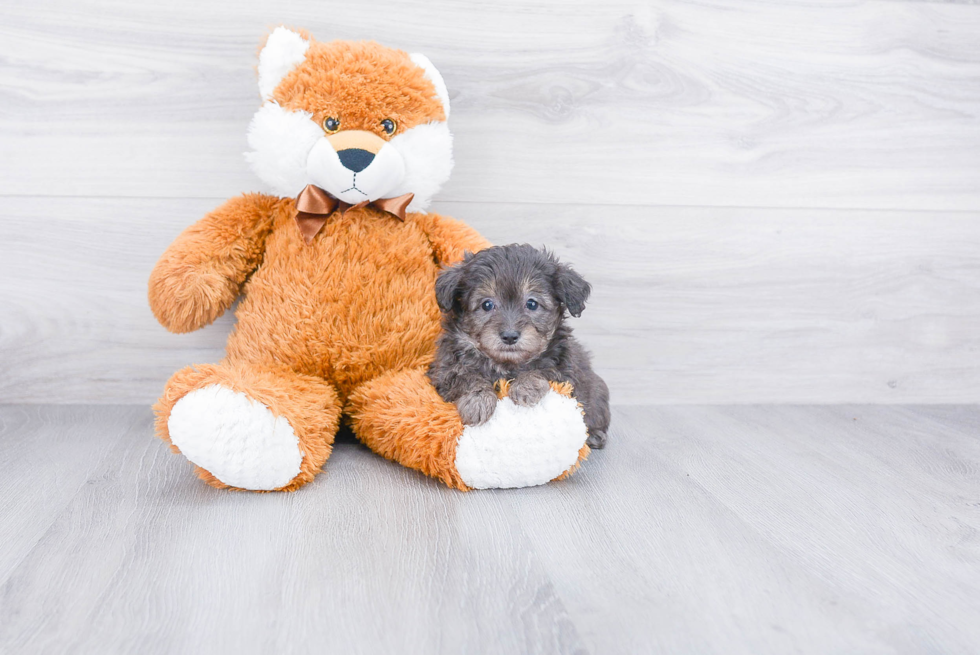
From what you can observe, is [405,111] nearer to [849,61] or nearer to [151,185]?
[151,185]

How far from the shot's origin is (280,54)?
150 cm

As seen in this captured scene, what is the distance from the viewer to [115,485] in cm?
137

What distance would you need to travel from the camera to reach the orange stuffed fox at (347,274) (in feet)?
4.47

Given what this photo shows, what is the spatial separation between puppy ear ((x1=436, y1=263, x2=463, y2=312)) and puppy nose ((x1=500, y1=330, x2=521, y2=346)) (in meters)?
0.14

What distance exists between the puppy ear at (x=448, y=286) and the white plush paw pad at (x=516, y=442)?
227 mm

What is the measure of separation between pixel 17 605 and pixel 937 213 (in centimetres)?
233

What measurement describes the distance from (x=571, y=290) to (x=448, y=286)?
0.80 ft

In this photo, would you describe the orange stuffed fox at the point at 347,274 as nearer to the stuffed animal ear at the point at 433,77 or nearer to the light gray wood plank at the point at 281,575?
the stuffed animal ear at the point at 433,77

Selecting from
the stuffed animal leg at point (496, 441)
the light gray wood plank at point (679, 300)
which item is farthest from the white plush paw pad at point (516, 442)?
the light gray wood plank at point (679, 300)

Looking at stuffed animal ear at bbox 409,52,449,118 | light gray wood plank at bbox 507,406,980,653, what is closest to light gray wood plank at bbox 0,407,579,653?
light gray wood plank at bbox 507,406,980,653

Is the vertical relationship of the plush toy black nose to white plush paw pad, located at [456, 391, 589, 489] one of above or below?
above

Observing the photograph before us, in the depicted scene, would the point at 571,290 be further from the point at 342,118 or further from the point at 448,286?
the point at 342,118

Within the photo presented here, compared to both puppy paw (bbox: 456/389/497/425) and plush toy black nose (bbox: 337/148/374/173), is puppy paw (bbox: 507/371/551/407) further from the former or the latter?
plush toy black nose (bbox: 337/148/374/173)

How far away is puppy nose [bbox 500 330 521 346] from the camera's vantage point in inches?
52.4
